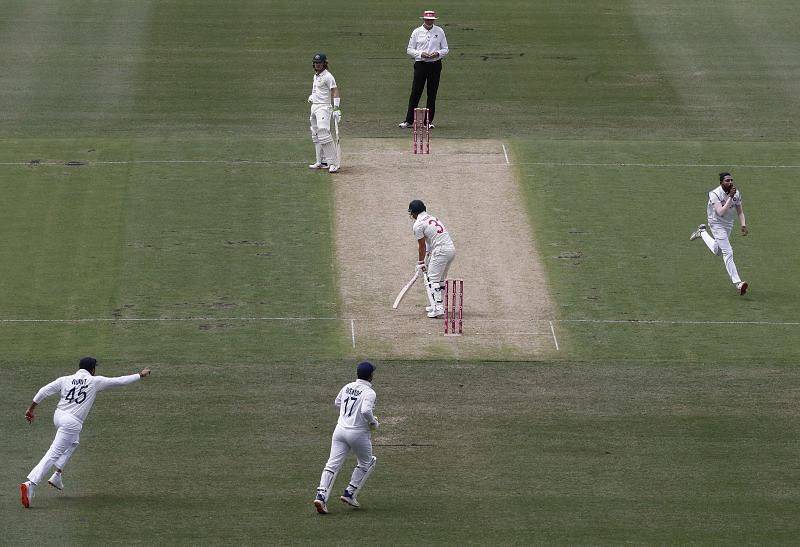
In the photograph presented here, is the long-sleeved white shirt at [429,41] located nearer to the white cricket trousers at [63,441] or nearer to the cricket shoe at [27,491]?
the white cricket trousers at [63,441]

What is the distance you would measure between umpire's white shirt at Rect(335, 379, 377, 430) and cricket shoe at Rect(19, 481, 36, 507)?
3.81m

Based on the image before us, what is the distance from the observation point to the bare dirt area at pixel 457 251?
25484mm

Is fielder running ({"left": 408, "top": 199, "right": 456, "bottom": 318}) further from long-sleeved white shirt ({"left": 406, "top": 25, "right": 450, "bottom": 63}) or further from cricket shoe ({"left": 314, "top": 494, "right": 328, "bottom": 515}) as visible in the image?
long-sleeved white shirt ({"left": 406, "top": 25, "right": 450, "bottom": 63})

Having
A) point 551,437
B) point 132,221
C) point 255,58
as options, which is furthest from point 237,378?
point 255,58

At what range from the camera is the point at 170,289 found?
90.3 feet

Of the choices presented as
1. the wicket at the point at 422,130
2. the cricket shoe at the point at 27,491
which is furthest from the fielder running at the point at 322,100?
the cricket shoe at the point at 27,491

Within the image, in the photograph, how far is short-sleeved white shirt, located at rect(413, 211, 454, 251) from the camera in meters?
25.1

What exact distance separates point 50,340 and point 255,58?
53.7 ft

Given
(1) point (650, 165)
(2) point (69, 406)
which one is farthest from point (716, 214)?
(2) point (69, 406)

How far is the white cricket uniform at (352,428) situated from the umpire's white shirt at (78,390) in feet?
8.74

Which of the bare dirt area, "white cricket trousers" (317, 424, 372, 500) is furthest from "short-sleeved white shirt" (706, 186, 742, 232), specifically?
"white cricket trousers" (317, 424, 372, 500)

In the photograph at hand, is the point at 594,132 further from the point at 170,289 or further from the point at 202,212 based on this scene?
the point at 170,289

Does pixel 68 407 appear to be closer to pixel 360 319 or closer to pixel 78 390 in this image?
pixel 78 390

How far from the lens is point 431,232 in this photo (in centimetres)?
2522
